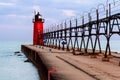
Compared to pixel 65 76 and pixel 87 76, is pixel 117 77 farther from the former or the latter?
pixel 65 76

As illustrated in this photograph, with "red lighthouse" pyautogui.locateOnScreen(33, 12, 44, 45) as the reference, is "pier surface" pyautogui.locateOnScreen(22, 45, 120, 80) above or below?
below

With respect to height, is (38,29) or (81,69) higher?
(38,29)

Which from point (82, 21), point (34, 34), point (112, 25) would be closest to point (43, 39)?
point (34, 34)

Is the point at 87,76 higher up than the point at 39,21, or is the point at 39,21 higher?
the point at 39,21

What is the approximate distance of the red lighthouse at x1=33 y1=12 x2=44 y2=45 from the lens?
296 ft

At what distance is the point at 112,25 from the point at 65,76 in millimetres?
11563

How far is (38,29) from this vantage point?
91625 millimetres

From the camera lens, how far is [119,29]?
27000 mm

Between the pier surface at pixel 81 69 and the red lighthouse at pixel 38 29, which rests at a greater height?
the red lighthouse at pixel 38 29

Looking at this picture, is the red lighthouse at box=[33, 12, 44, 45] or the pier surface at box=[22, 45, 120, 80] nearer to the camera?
the pier surface at box=[22, 45, 120, 80]

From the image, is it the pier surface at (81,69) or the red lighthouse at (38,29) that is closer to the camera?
the pier surface at (81,69)

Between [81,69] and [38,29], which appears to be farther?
[38,29]

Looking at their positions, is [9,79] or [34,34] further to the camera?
[34,34]

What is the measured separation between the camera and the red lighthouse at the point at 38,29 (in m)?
90.3
